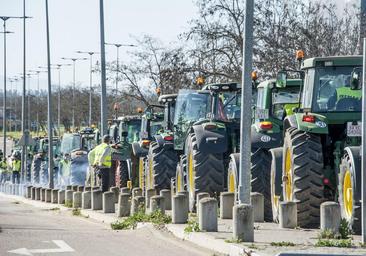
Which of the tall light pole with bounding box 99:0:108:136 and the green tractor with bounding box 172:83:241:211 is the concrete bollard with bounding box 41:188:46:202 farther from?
the green tractor with bounding box 172:83:241:211

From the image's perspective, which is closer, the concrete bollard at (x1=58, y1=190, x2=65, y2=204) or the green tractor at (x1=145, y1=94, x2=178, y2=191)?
the green tractor at (x1=145, y1=94, x2=178, y2=191)

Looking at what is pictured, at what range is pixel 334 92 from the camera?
16828mm

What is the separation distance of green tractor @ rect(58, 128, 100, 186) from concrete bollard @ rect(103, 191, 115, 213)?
13.1m

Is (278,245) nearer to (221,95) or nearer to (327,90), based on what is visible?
(327,90)

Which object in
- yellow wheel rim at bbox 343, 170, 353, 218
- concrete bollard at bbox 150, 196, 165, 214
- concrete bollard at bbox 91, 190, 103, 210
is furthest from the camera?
concrete bollard at bbox 91, 190, 103, 210

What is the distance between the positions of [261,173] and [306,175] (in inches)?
124

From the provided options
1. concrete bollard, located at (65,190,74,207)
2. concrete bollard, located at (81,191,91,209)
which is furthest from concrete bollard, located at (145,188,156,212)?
concrete bollard, located at (65,190,74,207)

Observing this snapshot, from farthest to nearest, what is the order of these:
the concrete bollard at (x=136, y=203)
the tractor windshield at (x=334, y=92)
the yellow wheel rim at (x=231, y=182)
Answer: the concrete bollard at (x=136, y=203) → the yellow wheel rim at (x=231, y=182) → the tractor windshield at (x=334, y=92)

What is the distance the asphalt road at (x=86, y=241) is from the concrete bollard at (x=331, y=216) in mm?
1727

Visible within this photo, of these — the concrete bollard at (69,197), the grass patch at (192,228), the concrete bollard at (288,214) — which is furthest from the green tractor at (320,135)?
the concrete bollard at (69,197)

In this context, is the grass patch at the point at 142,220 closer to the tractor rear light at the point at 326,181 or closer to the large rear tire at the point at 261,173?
the large rear tire at the point at 261,173

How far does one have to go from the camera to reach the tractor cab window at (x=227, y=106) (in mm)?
22284

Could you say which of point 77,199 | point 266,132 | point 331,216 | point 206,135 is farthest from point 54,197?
point 331,216

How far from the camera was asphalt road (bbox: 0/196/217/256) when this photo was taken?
15258 mm
